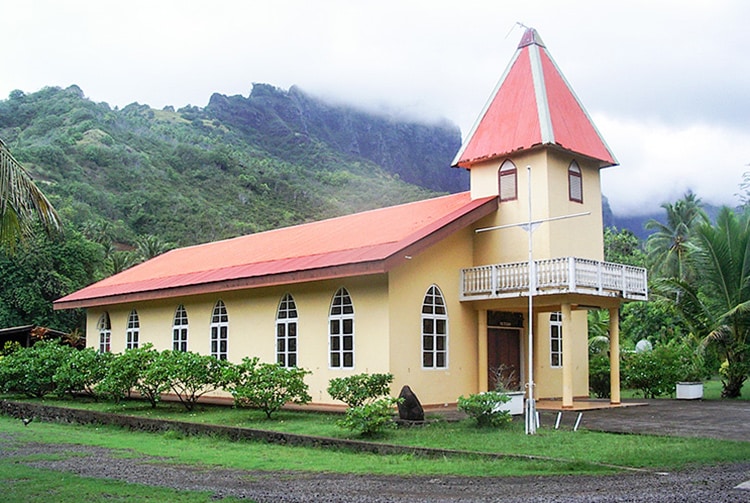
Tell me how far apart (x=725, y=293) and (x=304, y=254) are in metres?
12.0

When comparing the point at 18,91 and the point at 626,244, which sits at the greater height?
the point at 18,91

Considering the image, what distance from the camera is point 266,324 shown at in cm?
2158

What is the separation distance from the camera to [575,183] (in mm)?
21047

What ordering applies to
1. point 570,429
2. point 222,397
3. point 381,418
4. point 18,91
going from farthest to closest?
point 18,91
point 222,397
point 570,429
point 381,418

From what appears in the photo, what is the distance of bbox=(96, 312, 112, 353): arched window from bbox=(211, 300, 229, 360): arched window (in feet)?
21.8

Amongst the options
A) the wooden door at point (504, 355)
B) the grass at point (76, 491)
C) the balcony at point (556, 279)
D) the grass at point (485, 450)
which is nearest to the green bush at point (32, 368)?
the grass at point (485, 450)

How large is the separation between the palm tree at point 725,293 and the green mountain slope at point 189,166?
1535 inches

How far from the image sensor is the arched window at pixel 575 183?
68.4 feet

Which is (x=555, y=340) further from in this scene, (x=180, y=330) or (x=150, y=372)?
(x=180, y=330)

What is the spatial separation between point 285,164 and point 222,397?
58.5 meters

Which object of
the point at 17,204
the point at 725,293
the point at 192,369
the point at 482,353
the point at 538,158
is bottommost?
the point at 192,369

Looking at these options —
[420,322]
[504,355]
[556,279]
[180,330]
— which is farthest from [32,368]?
[556,279]

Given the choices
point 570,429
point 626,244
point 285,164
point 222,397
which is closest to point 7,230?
point 570,429

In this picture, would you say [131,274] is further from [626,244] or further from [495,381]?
[626,244]
